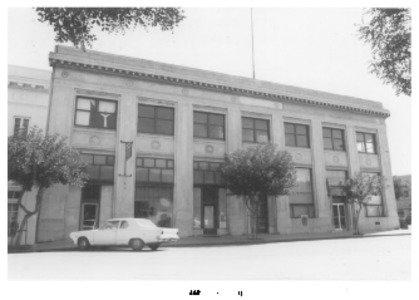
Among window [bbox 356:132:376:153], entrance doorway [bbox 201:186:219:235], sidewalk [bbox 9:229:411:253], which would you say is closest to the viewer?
sidewalk [bbox 9:229:411:253]

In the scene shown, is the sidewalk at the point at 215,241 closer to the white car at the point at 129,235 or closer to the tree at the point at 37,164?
the tree at the point at 37,164

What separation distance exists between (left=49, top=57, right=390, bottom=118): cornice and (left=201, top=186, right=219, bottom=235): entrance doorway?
6545 millimetres

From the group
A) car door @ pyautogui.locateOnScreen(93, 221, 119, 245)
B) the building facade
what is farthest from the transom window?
car door @ pyautogui.locateOnScreen(93, 221, 119, 245)

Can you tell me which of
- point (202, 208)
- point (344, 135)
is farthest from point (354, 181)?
point (202, 208)

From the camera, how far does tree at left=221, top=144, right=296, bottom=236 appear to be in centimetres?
2091

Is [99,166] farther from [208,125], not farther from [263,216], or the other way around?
[263,216]

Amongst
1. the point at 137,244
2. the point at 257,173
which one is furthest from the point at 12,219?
the point at 257,173

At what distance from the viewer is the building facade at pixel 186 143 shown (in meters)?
20.2

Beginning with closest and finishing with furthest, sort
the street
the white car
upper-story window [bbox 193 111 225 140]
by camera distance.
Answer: the street < the white car < upper-story window [bbox 193 111 225 140]

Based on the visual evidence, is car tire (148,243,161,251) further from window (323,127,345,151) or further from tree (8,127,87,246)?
window (323,127,345,151)

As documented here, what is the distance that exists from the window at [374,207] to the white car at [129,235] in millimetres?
18059

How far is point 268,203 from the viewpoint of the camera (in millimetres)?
24594

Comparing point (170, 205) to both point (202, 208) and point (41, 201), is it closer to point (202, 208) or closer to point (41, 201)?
point (202, 208)

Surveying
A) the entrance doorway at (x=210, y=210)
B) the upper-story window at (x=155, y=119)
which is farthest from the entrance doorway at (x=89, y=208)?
the entrance doorway at (x=210, y=210)
